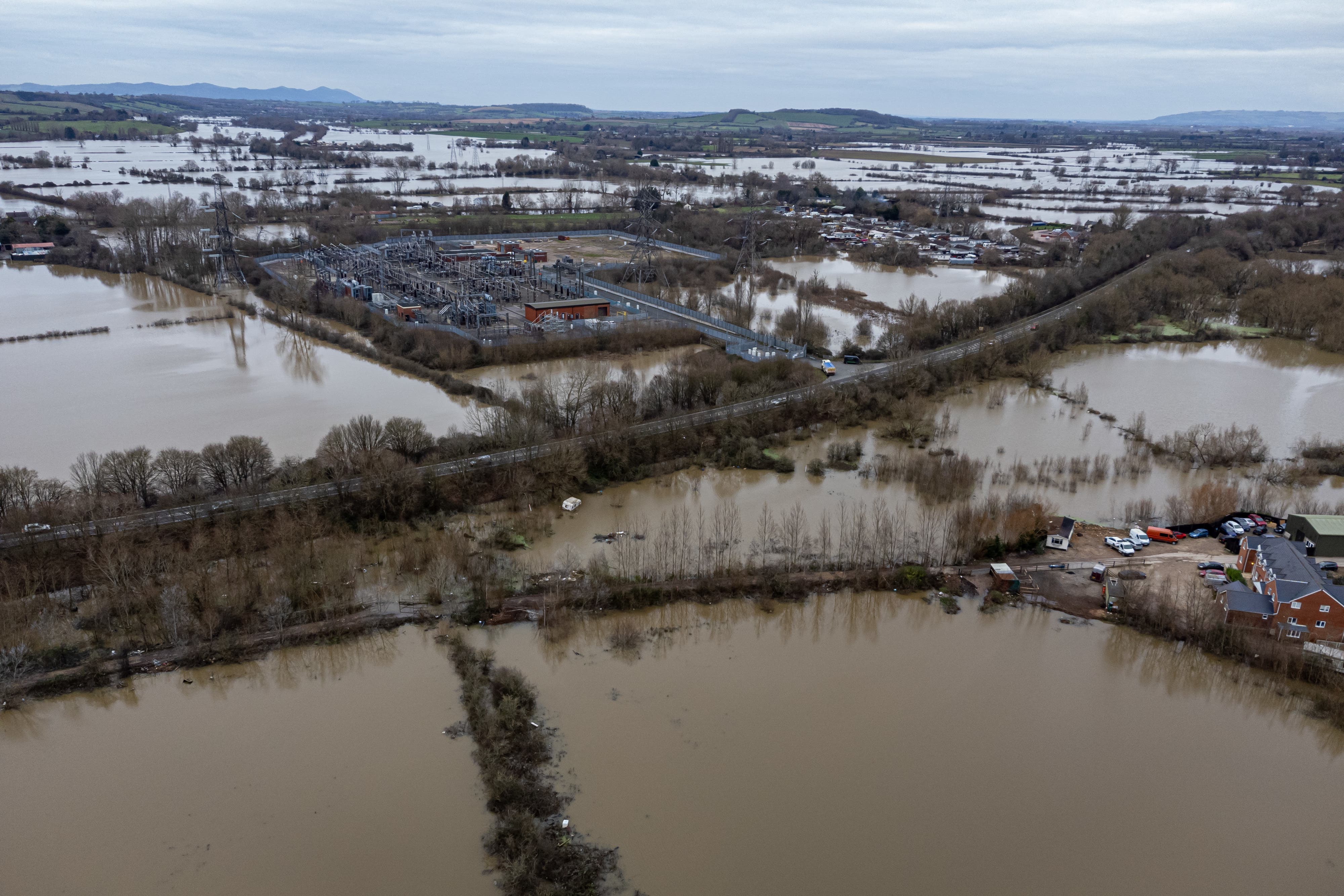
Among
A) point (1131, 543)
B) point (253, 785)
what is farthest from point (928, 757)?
point (253, 785)

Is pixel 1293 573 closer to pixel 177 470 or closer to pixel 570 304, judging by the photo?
pixel 177 470

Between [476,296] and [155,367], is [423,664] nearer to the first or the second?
[155,367]

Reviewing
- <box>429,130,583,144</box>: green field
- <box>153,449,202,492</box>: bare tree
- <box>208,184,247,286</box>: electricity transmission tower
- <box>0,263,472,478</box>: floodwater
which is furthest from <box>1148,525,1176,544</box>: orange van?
<box>429,130,583,144</box>: green field

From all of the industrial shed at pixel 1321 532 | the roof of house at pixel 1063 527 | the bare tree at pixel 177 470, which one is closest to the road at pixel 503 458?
the bare tree at pixel 177 470

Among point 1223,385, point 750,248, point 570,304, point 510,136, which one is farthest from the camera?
point 510,136

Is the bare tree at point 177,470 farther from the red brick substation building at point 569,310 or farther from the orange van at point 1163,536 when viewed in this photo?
the orange van at point 1163,536

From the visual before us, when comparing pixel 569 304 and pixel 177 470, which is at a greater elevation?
pixel 569 304

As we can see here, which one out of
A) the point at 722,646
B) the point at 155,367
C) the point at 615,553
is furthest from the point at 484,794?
the point at 155,367
